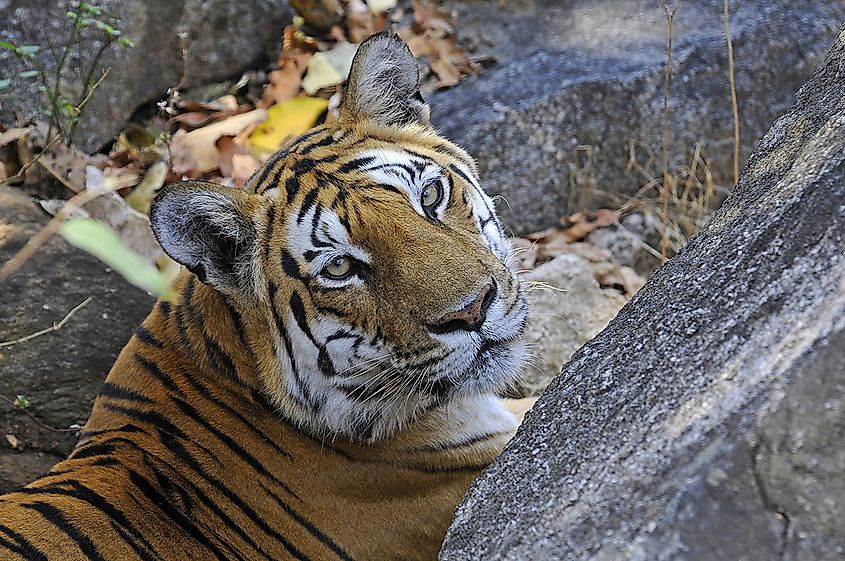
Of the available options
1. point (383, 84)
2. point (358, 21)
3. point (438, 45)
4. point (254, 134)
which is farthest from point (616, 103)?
point (383, 84)

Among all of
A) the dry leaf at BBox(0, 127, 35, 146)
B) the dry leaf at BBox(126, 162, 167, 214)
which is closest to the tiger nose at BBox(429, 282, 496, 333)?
the dry leaf at BBox(126, 162, 167, 214)

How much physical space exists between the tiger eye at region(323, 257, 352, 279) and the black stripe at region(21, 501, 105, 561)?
0.87 metres

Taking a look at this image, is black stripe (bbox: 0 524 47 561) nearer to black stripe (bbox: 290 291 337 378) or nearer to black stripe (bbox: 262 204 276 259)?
black stripe (bbox: 290 291 337 378)

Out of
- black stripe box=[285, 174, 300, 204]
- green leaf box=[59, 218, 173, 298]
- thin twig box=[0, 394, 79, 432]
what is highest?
green leaf box=[59, 218, 173, 298]

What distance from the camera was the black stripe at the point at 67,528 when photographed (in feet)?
7.48

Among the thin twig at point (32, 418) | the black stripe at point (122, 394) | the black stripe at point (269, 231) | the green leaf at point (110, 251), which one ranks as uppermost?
the green leaf at point (110, 251)

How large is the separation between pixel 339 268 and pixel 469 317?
37 cm

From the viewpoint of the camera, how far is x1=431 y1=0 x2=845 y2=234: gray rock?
4715 mm

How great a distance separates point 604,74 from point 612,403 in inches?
130

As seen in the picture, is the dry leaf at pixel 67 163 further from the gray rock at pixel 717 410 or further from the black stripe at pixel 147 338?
the gray rock at pixel 717 410

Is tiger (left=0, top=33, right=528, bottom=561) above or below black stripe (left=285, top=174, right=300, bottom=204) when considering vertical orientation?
below

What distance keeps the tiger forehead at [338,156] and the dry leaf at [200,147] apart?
6.02ft

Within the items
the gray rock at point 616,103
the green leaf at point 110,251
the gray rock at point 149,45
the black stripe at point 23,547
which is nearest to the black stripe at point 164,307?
the black stripe at point 23,547

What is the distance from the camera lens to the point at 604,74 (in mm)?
4801
